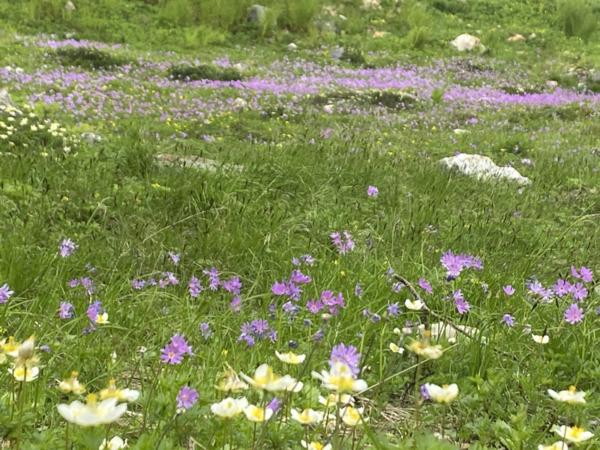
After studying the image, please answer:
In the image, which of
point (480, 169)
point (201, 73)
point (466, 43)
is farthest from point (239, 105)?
point (466, 43)

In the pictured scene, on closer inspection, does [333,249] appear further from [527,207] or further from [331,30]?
[331,30]

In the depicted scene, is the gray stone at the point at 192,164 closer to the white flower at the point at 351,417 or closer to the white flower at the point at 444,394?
the white flower at the point at 351,417

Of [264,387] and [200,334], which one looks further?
[200,334]

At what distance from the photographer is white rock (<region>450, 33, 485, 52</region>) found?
67.5 ft

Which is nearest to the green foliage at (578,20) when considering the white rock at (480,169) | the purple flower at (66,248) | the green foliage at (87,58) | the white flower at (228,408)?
the green foliage at (87,58)

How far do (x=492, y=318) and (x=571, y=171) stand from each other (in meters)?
4.88

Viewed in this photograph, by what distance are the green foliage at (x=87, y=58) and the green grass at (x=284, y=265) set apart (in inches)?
126

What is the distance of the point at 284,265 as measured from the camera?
3357 mm

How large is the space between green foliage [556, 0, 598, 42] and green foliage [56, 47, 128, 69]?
20.1 m

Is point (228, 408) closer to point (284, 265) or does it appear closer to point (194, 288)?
point (194, 288)

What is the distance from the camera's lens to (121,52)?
1357cm

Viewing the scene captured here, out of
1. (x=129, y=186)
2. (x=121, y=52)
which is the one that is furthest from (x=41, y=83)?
(x=129, y=186)

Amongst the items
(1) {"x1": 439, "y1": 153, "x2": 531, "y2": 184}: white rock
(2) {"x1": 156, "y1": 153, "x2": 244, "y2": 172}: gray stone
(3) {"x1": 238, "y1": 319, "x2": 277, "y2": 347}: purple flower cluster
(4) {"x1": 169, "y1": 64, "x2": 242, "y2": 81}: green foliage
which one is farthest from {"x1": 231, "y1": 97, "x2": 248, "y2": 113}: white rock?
(3) {"x1": 238, "y1": 319, "x2": 277, "y2": 347}: purple flower cluster

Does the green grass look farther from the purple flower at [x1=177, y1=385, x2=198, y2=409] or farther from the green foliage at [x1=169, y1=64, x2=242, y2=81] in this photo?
the green foliage at [x1=169, y1=64, x2=242, y2=81]
